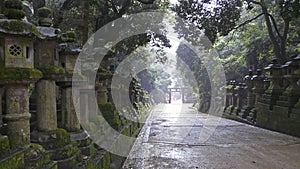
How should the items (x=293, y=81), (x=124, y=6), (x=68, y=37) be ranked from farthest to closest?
(x=124, y=6) → (x=293, y=81) → (x=68, y=37)

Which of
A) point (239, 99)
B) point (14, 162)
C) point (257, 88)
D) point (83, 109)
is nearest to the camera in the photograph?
point (14, 162)

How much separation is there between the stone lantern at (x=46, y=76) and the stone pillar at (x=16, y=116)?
0.54 m

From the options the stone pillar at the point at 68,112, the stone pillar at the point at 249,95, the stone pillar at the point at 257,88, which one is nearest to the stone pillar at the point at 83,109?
the stone pillar at the point at 68,112

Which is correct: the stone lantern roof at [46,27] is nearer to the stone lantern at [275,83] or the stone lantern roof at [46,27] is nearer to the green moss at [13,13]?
the green moss at [13,13]

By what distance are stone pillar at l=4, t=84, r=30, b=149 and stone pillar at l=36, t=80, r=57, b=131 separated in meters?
0.52

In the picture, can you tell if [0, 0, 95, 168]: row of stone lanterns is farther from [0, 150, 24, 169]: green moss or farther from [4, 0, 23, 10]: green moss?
[0, 150, 24, 169]: green moss

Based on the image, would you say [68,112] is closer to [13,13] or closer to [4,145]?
[4,145]

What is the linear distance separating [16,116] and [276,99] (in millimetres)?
8273

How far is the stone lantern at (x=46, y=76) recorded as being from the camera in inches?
119

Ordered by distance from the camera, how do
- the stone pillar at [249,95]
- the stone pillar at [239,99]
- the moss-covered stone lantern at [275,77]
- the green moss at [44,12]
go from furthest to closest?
the stone pillar at [239,99] → the stone pillar at [249,95] → the moss-covered stone lantern at [275,77] → the green moss at [44,12]

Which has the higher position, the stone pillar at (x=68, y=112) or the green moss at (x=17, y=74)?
the green moss at (x=17, y=74)

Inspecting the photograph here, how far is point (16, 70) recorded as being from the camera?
2.35m

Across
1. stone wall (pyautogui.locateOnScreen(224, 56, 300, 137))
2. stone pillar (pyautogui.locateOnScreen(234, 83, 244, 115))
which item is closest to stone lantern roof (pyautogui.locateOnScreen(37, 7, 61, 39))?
stone wall (pyautogui.locateOnScreen(224, 56, 300, 137))

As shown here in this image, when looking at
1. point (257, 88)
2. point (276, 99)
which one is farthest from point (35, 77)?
point (257, 88)
